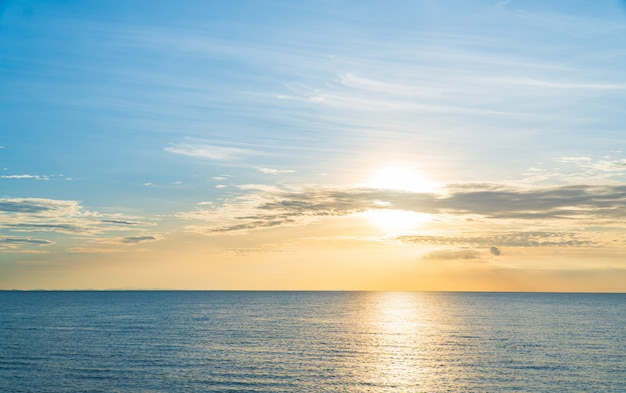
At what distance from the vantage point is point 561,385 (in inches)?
2586

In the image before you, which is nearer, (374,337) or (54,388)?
(54,388)

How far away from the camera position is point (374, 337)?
114438 millimetres

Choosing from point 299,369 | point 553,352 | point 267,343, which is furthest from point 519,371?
point 267,343

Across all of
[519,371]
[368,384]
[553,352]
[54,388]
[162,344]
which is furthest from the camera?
[162,344]

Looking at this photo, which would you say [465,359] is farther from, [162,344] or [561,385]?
[162,344]

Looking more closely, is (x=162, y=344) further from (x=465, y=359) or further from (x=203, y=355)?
(x=465, y=359)

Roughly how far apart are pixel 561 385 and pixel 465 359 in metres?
19.8

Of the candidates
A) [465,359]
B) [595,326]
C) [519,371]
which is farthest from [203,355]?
[595,326]

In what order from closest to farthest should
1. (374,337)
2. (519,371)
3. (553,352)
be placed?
1. (519,371)
2. (553,352)
3. (374,337)

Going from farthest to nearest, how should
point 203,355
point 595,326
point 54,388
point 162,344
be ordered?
1. point 595,326
2. point 162,344
3. point 203,355
4. point 54,388

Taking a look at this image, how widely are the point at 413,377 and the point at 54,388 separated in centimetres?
4297

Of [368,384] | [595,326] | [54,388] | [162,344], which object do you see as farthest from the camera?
[595,326]

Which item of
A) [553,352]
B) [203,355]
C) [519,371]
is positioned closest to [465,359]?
[519,371]

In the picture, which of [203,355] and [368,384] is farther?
[203,355]
